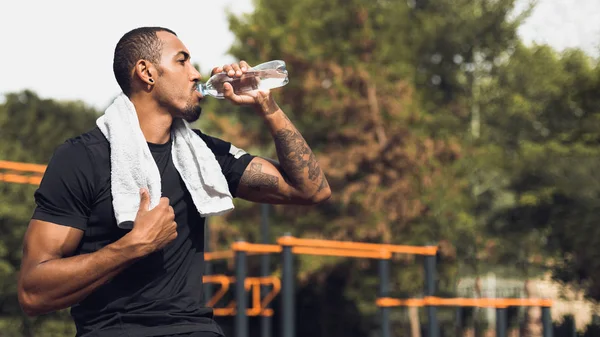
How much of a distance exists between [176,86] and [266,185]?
0.57m

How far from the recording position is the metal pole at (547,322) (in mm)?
9367

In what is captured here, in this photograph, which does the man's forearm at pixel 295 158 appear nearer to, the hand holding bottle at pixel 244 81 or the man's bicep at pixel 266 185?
the man's bicep at pixel 266 185

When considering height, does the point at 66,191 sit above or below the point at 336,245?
below

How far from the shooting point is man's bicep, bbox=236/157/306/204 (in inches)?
142

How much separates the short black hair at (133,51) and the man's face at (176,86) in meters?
0.04

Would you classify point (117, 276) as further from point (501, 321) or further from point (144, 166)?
point (501, 321)

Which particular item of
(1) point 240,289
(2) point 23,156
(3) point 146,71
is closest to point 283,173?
(3) point 146,71

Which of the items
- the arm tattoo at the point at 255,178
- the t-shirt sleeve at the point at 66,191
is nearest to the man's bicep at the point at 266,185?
the arm tattoo at the point at 255,178

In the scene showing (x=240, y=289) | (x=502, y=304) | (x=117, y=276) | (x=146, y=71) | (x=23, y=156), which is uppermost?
(x=23, y=156)

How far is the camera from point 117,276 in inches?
119

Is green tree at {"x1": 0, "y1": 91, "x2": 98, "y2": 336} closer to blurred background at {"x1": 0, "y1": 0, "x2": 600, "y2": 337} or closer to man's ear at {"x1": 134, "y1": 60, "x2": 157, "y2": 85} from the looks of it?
blurred background at {"x1": 0, "y1": 0, "x2": 600, "y2": 337}

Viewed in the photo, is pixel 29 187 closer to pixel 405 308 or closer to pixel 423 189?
pixel 423 189

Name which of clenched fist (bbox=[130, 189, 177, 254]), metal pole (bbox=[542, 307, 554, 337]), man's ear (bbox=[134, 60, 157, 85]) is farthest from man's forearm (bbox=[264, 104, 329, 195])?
metal pole (bbox=[542, 307, 554, 337])

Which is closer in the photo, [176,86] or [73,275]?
[73,275]
